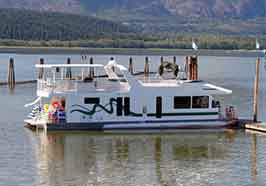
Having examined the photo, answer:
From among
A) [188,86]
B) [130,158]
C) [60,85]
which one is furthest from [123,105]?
[130,158]

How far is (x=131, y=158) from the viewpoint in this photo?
38.4m

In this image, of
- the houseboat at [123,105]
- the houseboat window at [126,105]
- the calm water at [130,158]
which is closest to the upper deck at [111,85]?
the houseboat at [123,105]

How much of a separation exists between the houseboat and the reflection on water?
A: 832mm

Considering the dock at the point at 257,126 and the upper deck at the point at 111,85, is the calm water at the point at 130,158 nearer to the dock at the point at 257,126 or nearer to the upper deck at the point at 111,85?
the dock at the point at 257,126

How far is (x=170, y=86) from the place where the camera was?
46219mm

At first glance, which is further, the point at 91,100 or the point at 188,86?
the point at 188,86

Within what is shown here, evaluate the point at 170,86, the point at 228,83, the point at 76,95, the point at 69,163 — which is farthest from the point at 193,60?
the point at 228,83

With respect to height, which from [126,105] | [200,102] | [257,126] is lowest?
[257,126]

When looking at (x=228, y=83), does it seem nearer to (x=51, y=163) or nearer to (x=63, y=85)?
(x=63, y=85)

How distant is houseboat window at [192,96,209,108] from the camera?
152ft

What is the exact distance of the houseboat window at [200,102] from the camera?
4641 cm

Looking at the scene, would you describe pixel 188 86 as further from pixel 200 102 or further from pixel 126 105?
pixel 126 105

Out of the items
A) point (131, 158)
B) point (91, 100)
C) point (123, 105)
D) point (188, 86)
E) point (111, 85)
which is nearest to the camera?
point (131, 158)

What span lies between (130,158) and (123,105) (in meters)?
7.47
